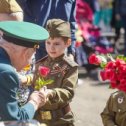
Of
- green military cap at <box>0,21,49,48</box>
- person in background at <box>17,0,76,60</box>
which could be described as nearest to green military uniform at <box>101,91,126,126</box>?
person in background at <box>17,0,76,60</box>

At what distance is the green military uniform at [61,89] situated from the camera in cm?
443

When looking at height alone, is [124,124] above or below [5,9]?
below

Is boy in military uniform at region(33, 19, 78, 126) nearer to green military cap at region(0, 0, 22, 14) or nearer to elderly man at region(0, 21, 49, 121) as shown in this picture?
green military cap at region(0, 0, 22, 14)

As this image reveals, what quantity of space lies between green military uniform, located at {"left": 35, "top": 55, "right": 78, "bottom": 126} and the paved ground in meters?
2.22

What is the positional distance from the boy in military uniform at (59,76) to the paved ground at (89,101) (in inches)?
88.1

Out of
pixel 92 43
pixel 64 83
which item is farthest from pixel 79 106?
pixel 64 83

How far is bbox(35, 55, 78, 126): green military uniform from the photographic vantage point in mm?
4434

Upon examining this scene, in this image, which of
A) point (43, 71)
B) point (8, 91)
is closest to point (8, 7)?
point (43, 71)

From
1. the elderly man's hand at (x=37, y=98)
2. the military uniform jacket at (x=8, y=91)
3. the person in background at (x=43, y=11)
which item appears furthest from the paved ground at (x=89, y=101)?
the military uniform jacket at (x=8, y=91)

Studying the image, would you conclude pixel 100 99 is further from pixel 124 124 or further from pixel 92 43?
pixel 124 124

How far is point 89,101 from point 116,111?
382 centimetres

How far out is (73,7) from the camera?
5281 millimetres

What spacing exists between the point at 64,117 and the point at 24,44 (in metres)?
1.29

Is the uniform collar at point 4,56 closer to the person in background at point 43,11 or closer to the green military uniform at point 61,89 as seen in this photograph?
the green military uniform at point 61,89
